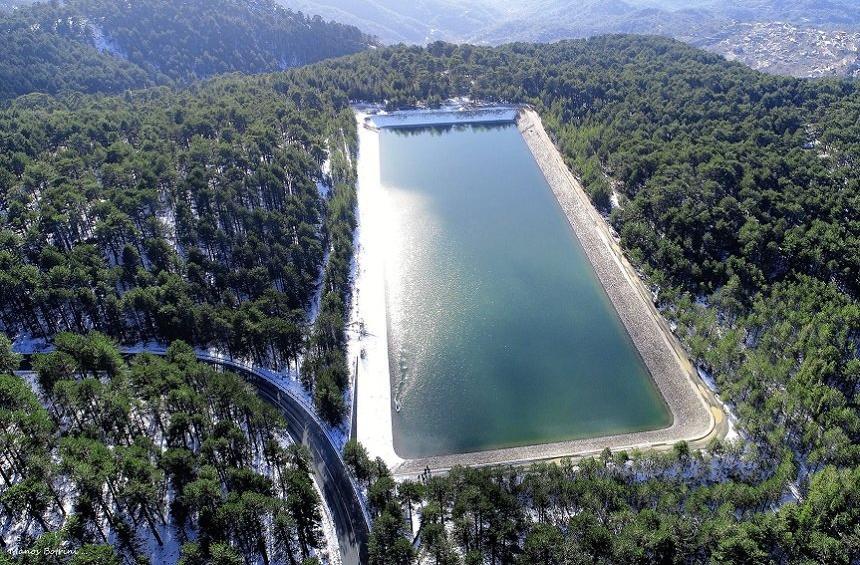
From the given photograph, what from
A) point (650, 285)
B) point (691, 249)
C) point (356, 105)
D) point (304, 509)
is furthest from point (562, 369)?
point (356, 105)

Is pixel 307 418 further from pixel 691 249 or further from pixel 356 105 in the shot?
pixel 356 105

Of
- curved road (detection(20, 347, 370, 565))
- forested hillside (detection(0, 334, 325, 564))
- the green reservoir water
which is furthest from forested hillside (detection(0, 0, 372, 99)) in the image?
forested hillside (detection(0, 334, 325, 564))

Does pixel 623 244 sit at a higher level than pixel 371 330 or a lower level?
higher

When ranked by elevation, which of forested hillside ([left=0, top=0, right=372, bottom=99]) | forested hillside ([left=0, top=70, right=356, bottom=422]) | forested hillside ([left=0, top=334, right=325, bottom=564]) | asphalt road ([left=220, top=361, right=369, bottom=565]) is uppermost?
forested hillside ([left=0, top=0, right=372, bottom=99])

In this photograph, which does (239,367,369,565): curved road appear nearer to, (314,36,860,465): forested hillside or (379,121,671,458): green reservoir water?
(379,121,671,458): green reservoir water

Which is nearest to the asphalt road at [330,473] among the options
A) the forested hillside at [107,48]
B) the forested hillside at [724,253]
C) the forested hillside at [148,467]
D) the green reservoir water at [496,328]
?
the forested hillside at [148,467]

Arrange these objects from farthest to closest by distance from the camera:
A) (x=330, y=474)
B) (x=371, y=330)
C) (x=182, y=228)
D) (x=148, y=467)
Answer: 1. (x=182, y=228)
2. (x=371, y=330)
3. (x=330, y=474)
4. (x=148, y=467)

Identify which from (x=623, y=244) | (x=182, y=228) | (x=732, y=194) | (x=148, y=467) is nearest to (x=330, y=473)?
(x=148, y=467)

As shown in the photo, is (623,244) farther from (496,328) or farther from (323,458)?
(323,458)
